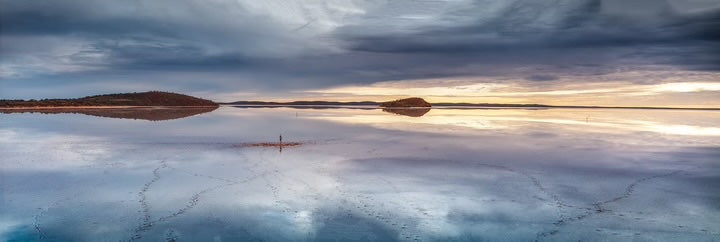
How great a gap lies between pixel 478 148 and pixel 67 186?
1738cm

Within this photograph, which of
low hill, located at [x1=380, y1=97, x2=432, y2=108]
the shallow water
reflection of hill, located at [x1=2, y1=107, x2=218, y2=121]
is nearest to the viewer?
the shallow water

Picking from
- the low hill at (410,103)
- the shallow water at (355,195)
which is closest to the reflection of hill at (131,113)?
the shallow water at (355,195)

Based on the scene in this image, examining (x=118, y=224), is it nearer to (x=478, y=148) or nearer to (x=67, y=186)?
(x=67, y=186)

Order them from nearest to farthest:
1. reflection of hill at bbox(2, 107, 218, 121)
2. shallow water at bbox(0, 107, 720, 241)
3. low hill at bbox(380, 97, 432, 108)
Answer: shallow water at bbox(0, 107, 720, 241) < reflection of hill at bbox(2, 107, 218, 121) < low hill at bbox(380, 97, 432, 108)

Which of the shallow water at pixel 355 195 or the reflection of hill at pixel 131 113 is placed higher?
the reflection of hill at pixel 131 113

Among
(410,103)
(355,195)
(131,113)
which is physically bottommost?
(355,195)

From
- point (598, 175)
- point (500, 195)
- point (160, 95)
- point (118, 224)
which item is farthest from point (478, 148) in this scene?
point (160, 95)

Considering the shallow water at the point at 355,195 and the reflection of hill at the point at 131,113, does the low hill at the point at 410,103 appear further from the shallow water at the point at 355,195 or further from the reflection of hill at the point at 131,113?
the shallow water at the point at 355,195

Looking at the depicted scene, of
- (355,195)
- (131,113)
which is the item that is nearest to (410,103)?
(131,113)

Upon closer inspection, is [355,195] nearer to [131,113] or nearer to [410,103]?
[131,113]

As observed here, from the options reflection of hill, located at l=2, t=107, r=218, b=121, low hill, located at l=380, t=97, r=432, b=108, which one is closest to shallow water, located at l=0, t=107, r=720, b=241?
reflection of hill, located at l=2, t=107, r=218, b=121

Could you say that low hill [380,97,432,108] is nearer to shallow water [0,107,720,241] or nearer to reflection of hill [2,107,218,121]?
reflection of hill [2,107,218,121]

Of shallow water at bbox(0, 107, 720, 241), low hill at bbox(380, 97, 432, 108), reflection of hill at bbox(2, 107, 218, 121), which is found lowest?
shallow water at bbox(0, 107, 720, 241)

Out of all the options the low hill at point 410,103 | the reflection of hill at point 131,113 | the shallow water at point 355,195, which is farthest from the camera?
the low hill at point 410,103
